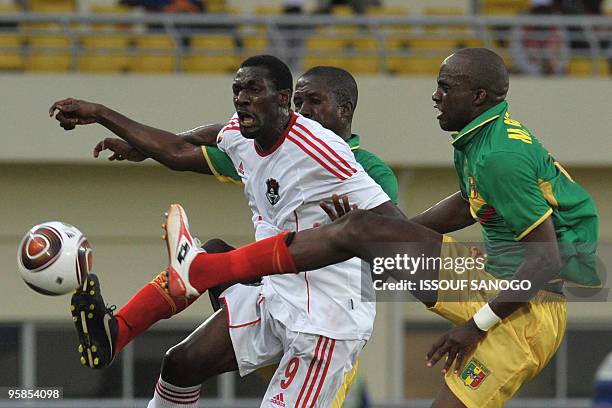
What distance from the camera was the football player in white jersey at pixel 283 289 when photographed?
209 inches

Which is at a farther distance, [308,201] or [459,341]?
[308,201]

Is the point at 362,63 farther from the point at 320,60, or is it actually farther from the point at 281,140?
the point at 281,140

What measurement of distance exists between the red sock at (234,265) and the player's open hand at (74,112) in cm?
89

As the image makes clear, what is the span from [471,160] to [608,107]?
767 centimetres

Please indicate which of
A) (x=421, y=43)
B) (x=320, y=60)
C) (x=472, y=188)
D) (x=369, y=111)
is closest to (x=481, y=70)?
(x=472, y=188)

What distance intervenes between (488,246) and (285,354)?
94 cm

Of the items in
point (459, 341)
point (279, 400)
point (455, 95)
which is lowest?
point (279, 400)

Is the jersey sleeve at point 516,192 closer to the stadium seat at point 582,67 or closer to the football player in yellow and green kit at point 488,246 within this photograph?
the football player in yellow and green kit at point 488,246

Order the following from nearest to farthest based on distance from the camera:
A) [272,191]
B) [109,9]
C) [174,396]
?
[272,191] < [174,396] < [109,9]

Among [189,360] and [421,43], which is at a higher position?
[421,43]

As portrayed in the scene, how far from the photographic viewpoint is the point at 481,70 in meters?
5.15

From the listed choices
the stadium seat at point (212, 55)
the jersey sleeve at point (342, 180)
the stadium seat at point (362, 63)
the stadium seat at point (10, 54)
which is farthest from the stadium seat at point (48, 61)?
the jersey sleeve at point (342, 180)

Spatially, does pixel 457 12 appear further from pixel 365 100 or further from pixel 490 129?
pixel 490 129

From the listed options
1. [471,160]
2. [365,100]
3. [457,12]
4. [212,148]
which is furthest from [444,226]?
[457,12]
